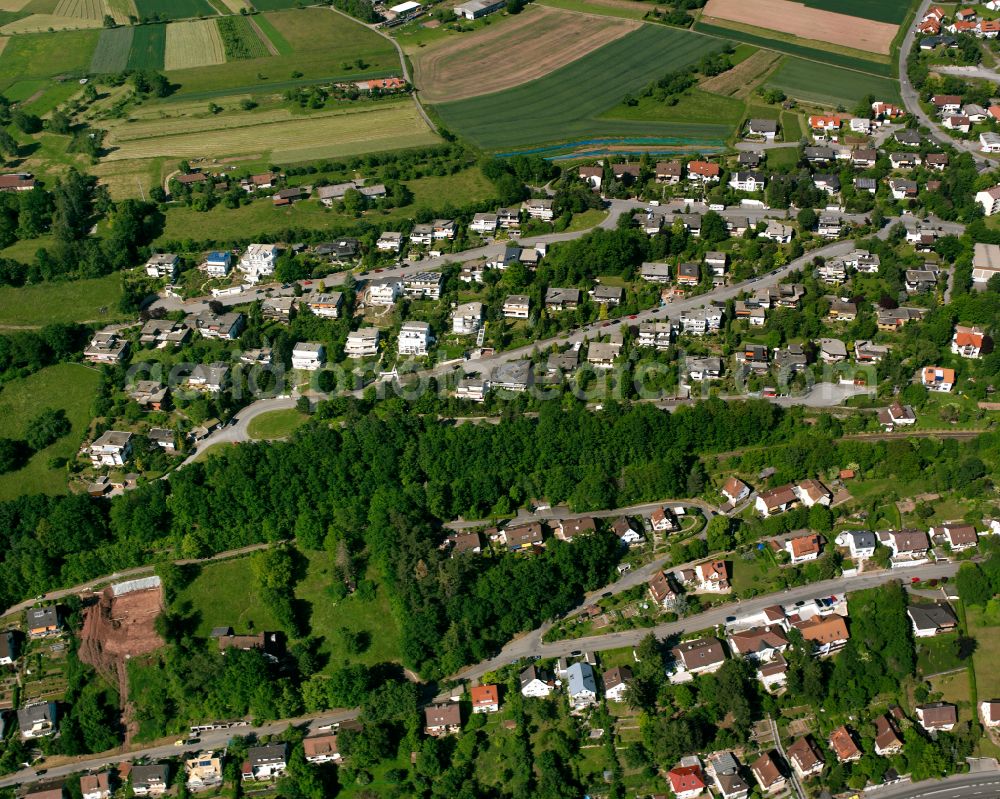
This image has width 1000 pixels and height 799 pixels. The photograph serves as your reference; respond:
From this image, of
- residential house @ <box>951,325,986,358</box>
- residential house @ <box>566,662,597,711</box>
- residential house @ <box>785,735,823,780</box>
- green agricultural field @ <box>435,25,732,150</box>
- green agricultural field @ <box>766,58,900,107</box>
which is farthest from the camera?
green agricultural field @ <box>766,58,900,107</box>

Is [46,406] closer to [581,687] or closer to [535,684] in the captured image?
[535,684]

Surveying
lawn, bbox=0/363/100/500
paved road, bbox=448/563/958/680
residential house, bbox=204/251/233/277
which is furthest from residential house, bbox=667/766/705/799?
residential house, bbox=204/251/233/277

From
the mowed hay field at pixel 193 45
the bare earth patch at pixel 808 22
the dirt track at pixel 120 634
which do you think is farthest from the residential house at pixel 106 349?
the bare earth patch at pixel 808 22

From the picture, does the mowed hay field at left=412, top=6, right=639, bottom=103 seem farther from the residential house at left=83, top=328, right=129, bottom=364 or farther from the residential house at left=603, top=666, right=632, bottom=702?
the residential house at left=603, top=666, right=632, bottom=702

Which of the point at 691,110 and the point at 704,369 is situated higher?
the point at 691,110

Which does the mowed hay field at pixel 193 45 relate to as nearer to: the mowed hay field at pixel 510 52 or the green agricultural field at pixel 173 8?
the green agricultural field at pixel 173 8

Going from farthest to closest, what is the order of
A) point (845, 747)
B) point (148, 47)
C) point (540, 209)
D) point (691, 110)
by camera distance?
1. point (148, 47)
2. point (691, 110)
3. point (540, 209)
4. point (845, 747)

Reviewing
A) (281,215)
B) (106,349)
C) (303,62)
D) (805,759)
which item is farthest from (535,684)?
(303,62)

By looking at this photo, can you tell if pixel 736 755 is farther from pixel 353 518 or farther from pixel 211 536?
pixel 211 536
